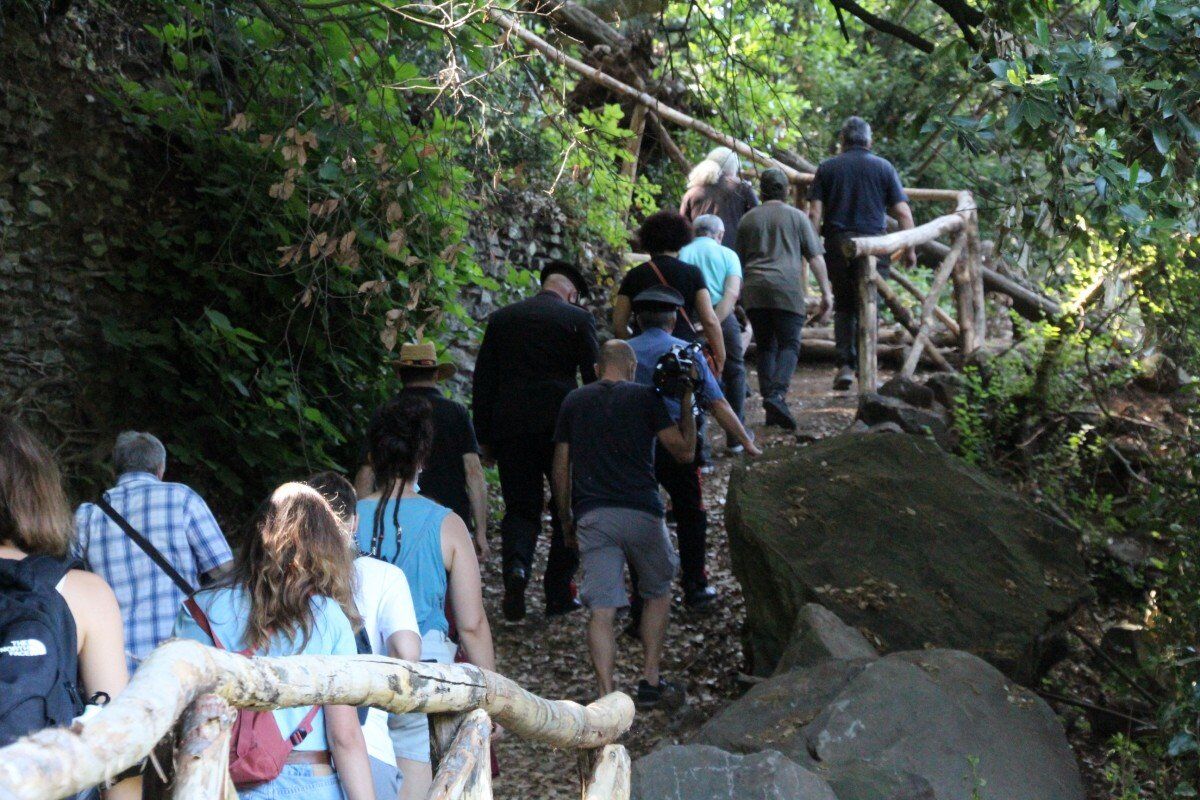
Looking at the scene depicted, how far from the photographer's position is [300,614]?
117 inches

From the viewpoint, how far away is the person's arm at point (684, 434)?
19.7ft

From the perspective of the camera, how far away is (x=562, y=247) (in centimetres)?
1144

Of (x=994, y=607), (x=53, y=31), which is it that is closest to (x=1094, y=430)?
(x=994, y=607)

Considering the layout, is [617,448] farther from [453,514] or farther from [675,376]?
[453,514]

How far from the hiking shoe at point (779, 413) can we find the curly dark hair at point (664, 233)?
230cm

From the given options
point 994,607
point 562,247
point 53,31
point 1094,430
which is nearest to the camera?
point 994,607

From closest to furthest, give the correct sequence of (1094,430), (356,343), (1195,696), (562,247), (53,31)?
(1195,696) → (53,31) → (356,343) → (1094,430) → (562,247)

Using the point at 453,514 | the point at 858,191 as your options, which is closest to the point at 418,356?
the point at 453,514

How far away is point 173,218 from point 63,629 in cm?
550

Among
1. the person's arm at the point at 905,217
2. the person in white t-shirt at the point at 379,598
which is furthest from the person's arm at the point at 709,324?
the person in white t-shirt at the point at 379,598

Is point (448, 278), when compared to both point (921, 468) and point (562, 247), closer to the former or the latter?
point (921, 468)

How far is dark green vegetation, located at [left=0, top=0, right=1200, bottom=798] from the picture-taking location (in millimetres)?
5598

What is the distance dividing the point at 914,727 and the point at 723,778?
1.16m

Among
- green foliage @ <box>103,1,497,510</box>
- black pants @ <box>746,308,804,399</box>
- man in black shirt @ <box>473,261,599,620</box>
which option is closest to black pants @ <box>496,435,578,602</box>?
man in black shirt @ <box>473,261,599,620</box>
